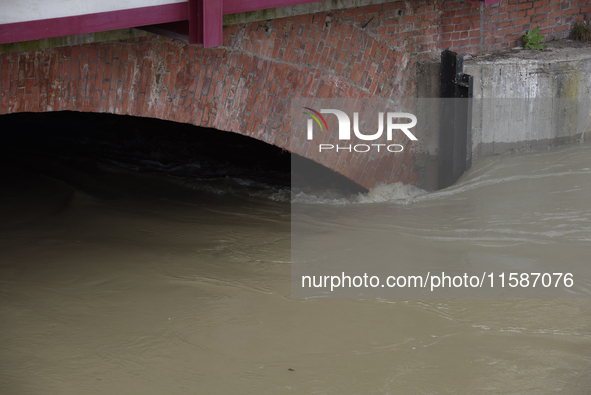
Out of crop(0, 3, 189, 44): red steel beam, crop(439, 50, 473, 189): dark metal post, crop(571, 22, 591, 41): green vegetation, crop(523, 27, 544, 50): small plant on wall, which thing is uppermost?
crop(571, 22, 591, 41): green vegetation

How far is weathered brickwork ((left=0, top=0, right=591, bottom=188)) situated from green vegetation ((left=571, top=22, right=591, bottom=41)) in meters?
0.09

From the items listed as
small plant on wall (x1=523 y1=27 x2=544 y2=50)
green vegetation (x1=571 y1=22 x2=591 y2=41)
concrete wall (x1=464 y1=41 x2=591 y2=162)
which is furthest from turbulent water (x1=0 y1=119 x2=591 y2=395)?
green vegetation (x1=571 y1=22 x2=591 y2=41)

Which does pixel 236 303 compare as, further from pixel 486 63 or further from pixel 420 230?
pixel 486 63

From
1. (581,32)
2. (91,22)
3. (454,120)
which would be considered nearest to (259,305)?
(91,22)

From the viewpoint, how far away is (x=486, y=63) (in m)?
6.88

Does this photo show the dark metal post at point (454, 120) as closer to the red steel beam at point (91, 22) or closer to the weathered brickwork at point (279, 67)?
the weathered brickwork at point (279, 67)

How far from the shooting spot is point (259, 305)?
456 cm

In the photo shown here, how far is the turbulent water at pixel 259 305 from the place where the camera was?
145 inches

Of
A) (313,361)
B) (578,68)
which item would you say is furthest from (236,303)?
(578,68)

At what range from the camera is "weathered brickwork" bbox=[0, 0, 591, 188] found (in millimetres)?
4840

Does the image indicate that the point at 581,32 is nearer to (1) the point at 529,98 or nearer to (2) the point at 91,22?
(1) the point at 529,98

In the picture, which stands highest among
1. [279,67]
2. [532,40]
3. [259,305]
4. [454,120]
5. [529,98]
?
[532,40]

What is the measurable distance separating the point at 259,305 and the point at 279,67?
237cm

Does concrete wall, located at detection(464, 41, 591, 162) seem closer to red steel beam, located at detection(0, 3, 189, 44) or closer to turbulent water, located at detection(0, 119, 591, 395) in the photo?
turbulent water, located at detection(0, 119, 591, 395)
